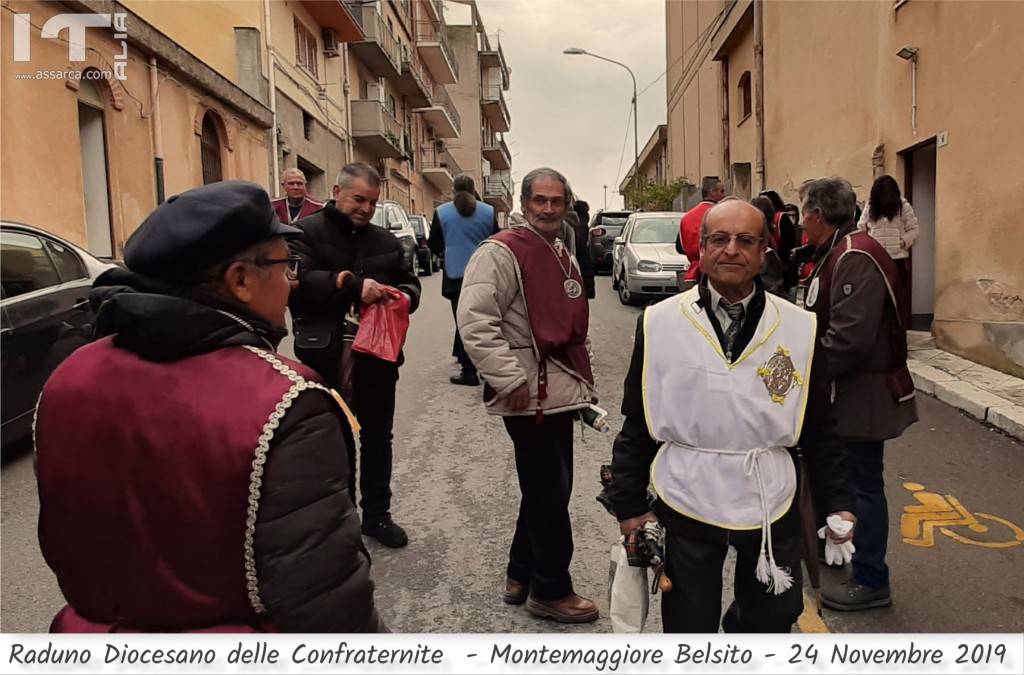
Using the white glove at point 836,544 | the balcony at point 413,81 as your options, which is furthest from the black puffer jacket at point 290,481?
the balcony at point 413,81

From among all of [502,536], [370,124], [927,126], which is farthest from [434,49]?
[502,536]

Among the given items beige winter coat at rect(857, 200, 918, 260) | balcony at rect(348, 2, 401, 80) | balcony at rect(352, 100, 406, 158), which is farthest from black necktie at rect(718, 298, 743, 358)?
balcony at rect(352, 100, 406, 158)

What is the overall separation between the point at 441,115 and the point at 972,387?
37.2m

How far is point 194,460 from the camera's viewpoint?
4.21ft

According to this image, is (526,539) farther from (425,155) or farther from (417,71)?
(425,155)

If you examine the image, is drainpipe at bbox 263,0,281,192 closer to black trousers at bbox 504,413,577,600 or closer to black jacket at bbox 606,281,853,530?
black trousers at bbox 504,413,577,600

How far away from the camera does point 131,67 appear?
42.0 feet

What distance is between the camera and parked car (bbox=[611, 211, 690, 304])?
12.7 metres

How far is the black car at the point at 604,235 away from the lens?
62.5ft

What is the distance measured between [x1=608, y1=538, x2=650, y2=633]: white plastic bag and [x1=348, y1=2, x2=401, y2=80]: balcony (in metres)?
25.5

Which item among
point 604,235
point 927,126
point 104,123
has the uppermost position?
point 104,123

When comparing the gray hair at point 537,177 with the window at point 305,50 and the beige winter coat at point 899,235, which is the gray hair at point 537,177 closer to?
the beige winter coat at point 899,235

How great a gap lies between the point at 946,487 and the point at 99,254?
41.0ft

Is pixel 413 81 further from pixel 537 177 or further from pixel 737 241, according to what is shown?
pixel 737 241
